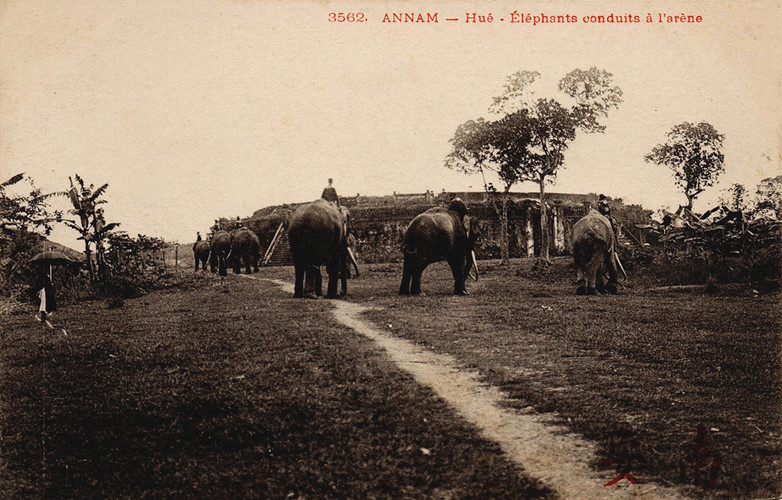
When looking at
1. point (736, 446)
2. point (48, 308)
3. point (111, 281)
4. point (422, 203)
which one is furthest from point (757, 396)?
point (422, 203)

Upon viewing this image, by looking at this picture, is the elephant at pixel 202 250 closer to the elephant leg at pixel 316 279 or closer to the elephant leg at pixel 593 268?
the elephant leg at pixel 316 279

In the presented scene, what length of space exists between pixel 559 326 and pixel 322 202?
5.43m

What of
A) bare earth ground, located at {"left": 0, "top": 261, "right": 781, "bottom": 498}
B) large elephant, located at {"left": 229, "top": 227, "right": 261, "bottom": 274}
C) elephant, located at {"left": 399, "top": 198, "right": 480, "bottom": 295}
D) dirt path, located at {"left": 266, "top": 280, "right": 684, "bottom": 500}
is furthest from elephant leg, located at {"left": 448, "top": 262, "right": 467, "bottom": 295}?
large elephant, located at {"left": 229, "top": 227, "right": 261, "bottom": 274}

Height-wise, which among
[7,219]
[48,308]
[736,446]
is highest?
[7,219]

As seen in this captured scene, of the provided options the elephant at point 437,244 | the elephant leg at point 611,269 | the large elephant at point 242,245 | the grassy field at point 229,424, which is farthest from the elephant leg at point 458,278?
the large elephant at point 242,245

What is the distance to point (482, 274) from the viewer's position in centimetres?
1906

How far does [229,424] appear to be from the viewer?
5574mm

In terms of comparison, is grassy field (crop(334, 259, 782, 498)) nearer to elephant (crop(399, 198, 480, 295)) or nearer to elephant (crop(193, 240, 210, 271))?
elephant (crop(399, 198, 480, 295))

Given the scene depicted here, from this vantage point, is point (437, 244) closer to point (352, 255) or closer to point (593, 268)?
point (593, 268)

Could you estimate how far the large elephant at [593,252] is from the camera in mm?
12289

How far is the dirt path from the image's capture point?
4.53 m

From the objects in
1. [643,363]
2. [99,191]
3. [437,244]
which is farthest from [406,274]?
[643,363]

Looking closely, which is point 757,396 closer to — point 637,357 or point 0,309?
point 637,357

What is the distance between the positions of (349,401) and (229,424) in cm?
104
